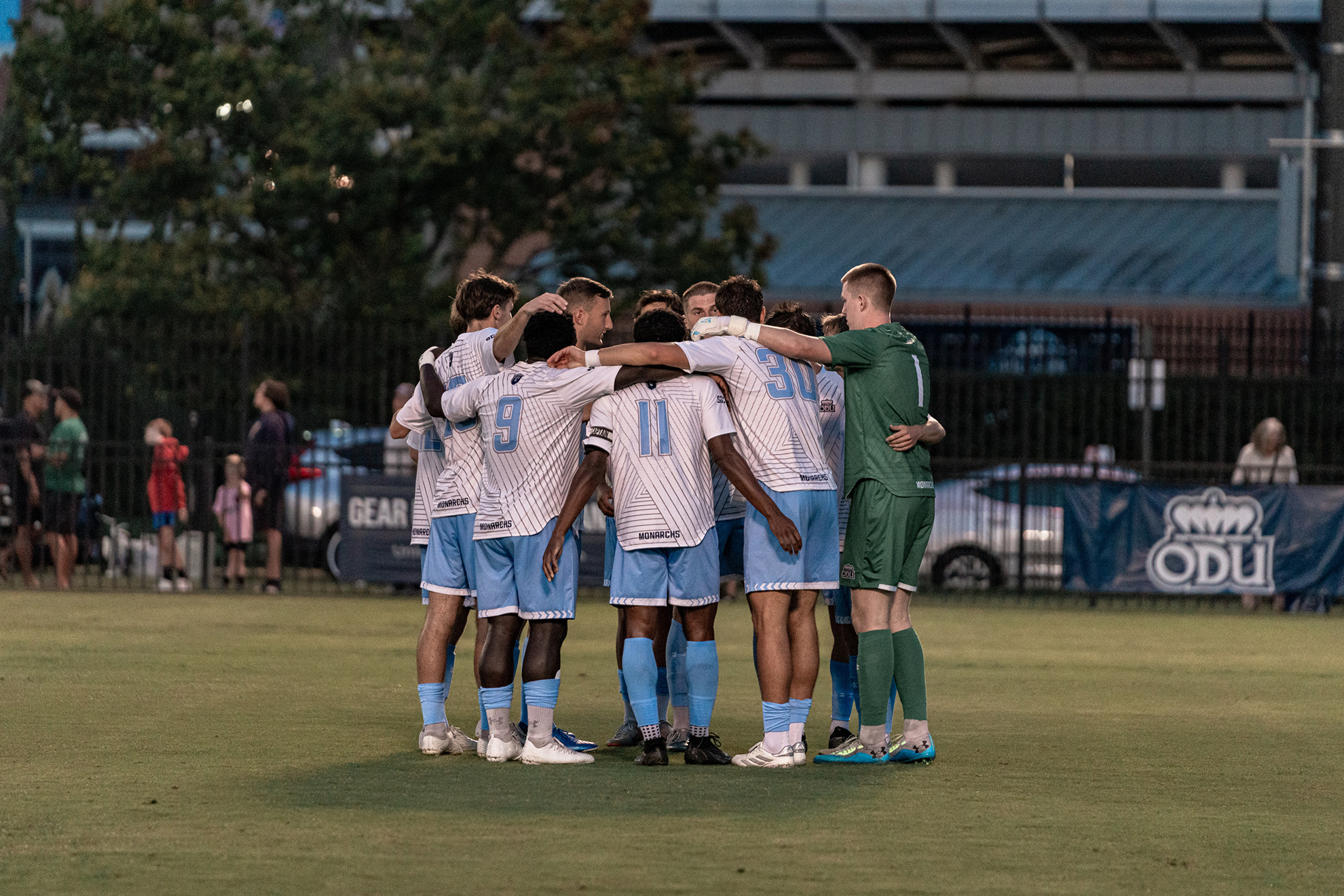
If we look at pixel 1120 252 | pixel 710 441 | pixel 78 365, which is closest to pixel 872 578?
pixel 710 441

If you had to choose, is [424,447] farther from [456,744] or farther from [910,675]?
[910,675]

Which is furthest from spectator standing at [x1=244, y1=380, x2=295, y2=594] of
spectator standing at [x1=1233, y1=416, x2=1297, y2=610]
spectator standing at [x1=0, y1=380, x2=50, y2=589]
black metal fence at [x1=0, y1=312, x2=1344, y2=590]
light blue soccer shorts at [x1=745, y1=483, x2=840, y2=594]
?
light blue soccer shorts at [x1=745, y1=483, x2=840, y2=594]

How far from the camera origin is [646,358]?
307 inches

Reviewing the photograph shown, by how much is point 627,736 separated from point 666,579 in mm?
968

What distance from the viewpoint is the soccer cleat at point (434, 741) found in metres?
8.18

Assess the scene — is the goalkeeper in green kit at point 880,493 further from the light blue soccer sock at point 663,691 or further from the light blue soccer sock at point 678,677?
the light blue soccer sock at point 663,691

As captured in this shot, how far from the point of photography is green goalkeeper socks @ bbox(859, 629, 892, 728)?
26.2 ft

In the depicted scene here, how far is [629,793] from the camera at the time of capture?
7.17m

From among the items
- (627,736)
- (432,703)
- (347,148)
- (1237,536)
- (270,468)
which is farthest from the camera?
(347,148)

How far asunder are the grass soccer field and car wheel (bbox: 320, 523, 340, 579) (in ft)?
20.4

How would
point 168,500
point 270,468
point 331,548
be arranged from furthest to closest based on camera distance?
1. point 331,548
2. point 270,468
3. point 168,500

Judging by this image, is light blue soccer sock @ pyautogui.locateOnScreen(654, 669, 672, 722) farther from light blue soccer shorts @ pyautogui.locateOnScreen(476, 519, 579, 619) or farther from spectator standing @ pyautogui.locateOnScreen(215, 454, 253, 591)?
spectator standing @ pyautogui.locateOnScreen(215, 454, 253, 591)

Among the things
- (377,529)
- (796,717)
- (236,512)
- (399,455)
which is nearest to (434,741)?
(796,717)

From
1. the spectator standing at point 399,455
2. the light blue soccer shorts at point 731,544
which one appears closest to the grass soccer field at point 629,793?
the light blue soccer shorts at point 731,544
